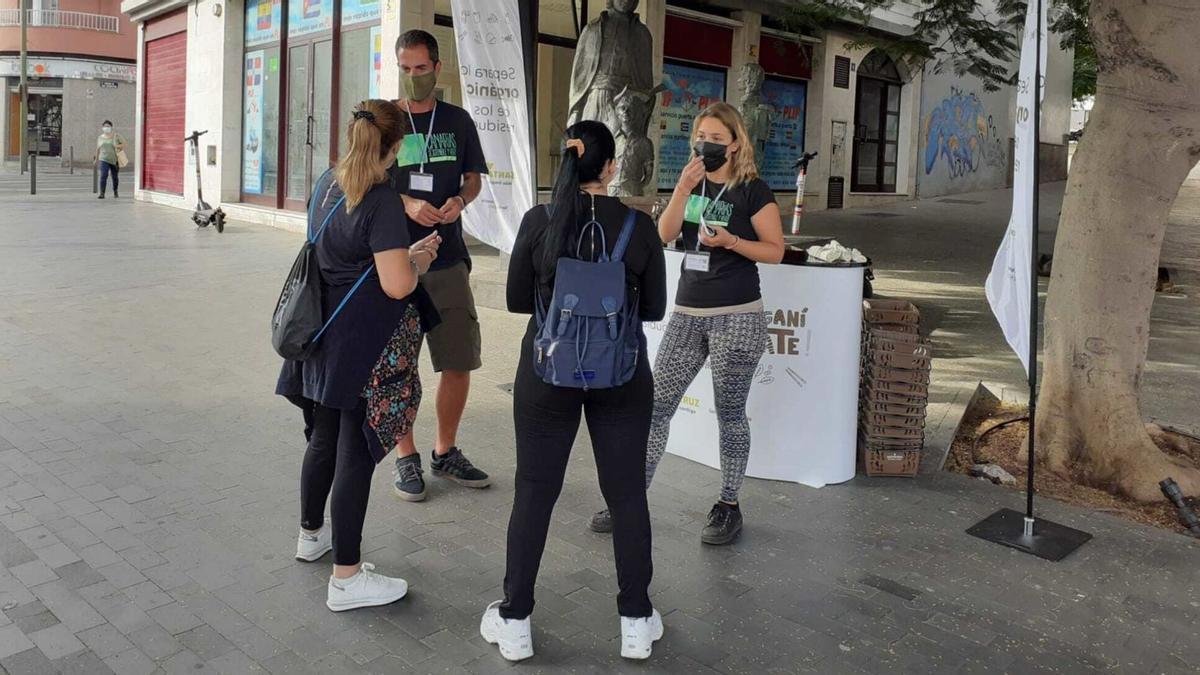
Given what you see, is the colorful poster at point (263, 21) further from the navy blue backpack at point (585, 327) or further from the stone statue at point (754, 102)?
the navy blue backpack at point (585, 327)

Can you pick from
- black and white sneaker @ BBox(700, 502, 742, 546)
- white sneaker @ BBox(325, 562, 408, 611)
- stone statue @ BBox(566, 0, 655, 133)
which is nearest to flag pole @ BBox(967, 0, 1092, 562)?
black and white sneaker @ BBox(700, 502, 742, 546)

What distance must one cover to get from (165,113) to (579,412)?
875 inches

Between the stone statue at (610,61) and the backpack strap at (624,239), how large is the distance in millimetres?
6176

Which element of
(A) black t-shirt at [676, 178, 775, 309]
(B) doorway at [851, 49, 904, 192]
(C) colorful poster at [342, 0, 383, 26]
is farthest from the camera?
(B) doorway at [851, 49, 904, 192]

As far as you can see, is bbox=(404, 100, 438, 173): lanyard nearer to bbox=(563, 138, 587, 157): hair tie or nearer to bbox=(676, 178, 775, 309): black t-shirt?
bbox=(676, 178, 775, 309): black t-shirt

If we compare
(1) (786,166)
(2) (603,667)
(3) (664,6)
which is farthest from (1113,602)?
(1) (786,166)

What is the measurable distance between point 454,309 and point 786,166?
19036 mm

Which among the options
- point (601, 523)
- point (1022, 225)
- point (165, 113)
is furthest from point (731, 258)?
point (165, 113)

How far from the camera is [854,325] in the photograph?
5.09 metres

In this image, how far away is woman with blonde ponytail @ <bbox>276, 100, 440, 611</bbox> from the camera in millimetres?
3506

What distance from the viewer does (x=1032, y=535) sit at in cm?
461

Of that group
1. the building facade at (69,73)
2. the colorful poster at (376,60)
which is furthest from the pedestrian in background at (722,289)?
the building facade at (69,73)

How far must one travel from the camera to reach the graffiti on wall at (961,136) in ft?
89.9

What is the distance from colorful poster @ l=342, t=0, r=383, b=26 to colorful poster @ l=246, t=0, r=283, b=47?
2411 millimetres
